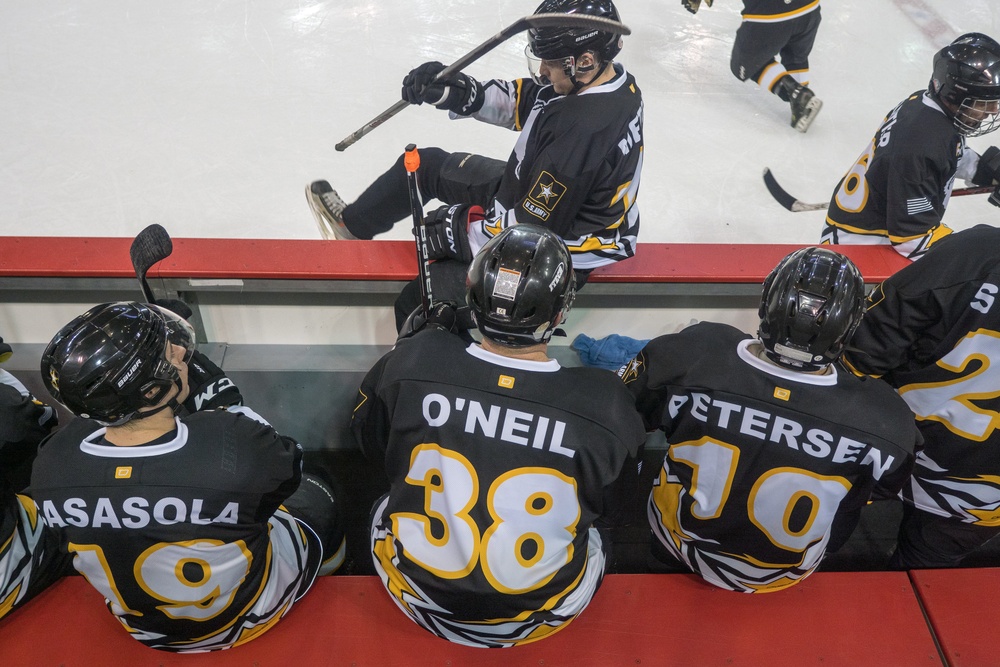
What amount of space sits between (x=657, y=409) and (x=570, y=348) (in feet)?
3.21

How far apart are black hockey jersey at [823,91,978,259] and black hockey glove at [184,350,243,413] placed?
6.79 ft

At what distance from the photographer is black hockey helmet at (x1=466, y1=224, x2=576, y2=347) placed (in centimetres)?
125

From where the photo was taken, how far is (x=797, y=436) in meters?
1.27

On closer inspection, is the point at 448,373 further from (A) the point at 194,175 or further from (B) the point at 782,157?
(B) the point at 782,157

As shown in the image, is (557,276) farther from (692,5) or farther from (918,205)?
(692,5)

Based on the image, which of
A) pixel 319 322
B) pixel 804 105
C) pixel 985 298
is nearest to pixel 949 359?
pixel 985 298

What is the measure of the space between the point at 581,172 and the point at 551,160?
8 cm

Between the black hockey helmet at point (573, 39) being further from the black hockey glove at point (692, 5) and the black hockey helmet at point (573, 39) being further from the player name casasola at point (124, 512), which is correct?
the black hockey glove at point (692, 5)

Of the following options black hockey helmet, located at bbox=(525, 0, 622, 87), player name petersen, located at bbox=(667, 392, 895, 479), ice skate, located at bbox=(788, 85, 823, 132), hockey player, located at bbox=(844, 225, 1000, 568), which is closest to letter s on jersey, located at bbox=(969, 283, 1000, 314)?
hockey player, located at bbox=(844, 225, 1000, 568)

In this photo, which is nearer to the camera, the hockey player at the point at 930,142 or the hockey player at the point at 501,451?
the hockey player at the point at 501,451

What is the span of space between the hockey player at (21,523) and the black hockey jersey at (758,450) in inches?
48.1

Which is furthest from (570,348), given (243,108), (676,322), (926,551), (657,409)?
(243,108)

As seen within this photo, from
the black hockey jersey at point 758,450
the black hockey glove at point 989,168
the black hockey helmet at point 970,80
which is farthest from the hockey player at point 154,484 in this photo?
the black hockey glove at point 989,168

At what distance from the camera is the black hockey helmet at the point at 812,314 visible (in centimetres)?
127
